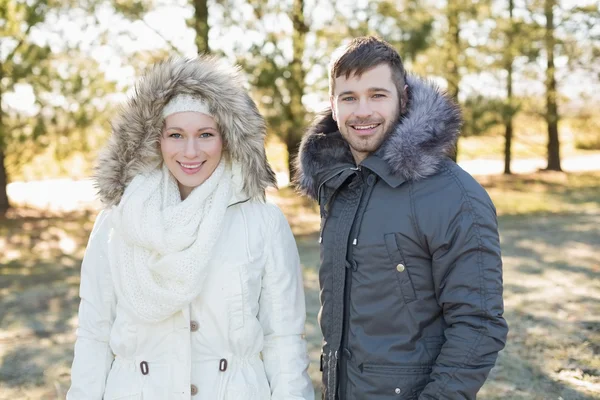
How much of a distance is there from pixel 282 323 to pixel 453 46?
15.9m

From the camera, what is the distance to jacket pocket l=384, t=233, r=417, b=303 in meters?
2.11

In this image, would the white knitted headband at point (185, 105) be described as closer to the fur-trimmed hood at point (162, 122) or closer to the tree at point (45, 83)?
the fur-trimmed hood at point (162, 122)

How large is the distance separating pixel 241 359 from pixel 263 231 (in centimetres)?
48

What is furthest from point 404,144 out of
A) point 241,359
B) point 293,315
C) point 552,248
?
point 552,248

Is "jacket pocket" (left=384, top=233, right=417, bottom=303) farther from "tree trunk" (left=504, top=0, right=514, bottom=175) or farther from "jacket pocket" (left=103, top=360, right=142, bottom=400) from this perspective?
"tree trunk" (left=504, top=0, right=514, bottom=175)

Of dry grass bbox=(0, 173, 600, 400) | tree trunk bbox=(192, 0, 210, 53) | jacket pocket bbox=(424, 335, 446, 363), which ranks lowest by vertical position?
dry grass bbox=(0, 173, 600, 400)

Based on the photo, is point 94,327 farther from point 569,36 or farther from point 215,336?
point 569,36

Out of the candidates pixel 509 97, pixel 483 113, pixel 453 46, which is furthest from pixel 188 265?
pixel 509 97

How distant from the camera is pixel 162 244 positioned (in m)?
2.29

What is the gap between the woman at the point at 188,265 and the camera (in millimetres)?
2291

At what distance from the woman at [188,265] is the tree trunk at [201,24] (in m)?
9.62

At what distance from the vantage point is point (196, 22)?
39.5 ft

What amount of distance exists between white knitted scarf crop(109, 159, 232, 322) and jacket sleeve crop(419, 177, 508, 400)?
826 mm

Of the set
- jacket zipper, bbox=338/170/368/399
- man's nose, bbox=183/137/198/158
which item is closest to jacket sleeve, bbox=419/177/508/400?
jacket zipper, bbox=338/170/368/399
